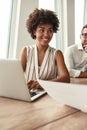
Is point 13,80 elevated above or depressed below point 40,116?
above

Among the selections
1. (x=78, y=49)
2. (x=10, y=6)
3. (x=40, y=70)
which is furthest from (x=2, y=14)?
(x=40, y=70)

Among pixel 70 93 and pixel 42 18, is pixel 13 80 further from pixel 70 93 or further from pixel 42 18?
pixel 42 18

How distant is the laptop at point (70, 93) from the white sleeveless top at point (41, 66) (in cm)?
93

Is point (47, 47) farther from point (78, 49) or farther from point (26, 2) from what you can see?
point (26, 2)

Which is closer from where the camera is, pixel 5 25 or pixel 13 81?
pixel 13 81

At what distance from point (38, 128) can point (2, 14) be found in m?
2.68

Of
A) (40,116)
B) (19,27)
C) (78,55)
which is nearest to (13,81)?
(40,116)

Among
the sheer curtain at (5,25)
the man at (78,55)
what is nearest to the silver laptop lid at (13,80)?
the man at (78,55)

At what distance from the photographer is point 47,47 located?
2324 millimetres

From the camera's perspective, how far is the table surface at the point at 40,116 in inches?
37.7

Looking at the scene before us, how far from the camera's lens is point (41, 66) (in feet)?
7.13

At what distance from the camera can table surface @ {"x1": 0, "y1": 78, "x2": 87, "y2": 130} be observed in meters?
0.96

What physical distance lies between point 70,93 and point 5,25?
8.48ft

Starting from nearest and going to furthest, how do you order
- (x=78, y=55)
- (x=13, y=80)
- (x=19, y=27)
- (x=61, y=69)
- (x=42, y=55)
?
1. (x=13, y=80)
2. (x=61, y=69)
3. (x=42, y=55)
4. (x=78, y=55)
5. (x=19, y=27)
